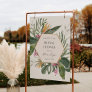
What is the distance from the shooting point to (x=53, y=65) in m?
2.86

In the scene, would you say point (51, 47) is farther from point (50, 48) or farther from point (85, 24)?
point (85, 24)

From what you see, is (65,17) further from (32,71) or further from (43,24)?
(32,71)

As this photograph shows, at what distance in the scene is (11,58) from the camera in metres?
2.17

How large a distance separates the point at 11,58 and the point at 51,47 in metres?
0.85

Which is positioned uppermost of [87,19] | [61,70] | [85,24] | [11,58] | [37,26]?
[87,19]

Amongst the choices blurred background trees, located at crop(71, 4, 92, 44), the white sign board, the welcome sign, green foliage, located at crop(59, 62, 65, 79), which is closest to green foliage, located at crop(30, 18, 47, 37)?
the welcome sign

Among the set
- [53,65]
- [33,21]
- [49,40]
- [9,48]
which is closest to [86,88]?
[53,65]

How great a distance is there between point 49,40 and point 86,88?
1886mm

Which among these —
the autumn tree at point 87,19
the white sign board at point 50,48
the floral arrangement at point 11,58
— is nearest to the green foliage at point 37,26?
the white sign board at point 50,48

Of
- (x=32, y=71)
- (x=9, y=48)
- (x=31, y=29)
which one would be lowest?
(x=32, y=71)

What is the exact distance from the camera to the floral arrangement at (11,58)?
7.12ft

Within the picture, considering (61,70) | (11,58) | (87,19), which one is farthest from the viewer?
(87,19)


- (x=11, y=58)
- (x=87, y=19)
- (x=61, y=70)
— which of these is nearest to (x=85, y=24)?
(x=87, y=19)

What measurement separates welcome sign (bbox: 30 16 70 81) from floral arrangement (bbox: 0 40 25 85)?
72 centimetres
